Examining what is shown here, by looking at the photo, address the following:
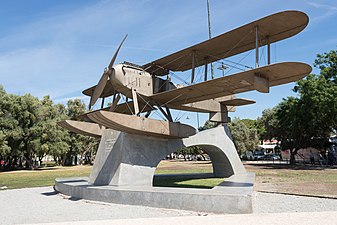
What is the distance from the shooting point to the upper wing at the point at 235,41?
436 inches

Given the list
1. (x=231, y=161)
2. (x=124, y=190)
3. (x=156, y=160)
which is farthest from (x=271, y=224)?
(x=231, y=161)

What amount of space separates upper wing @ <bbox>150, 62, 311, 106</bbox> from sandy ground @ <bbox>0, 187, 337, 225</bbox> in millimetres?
4408

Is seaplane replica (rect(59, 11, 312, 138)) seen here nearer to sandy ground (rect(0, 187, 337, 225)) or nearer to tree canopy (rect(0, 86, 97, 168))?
sandy ground (rect(0, 187, 337, 225))

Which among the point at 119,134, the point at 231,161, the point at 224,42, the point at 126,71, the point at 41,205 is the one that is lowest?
the point at 41,205

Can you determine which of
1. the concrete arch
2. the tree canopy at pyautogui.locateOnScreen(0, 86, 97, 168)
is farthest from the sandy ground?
the tree canopy at pyautogui.locateOnScreen(0, 86, 97, 168)

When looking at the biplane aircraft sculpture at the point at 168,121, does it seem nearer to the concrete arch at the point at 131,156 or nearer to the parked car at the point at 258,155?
the concrete arch at the point at 131,156

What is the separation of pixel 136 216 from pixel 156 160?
16.5 feet

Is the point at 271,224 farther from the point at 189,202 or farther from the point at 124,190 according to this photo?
the point at 124,190

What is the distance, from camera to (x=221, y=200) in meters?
9.51

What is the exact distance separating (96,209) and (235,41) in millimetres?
8851

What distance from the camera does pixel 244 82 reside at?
12.5 m

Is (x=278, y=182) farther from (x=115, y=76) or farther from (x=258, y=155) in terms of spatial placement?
(x=258, y=155)

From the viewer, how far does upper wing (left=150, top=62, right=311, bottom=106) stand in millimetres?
10998

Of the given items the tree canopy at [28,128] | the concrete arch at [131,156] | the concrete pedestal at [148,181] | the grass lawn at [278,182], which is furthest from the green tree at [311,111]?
the tree canopy at [28,128]
